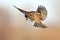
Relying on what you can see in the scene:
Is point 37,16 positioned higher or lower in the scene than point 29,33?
higher

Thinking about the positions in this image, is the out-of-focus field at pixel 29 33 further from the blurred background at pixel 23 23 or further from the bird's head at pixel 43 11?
the bird's head at pixel 43 11

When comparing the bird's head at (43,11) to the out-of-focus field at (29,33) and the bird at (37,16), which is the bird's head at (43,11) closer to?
the bird at (37,16)

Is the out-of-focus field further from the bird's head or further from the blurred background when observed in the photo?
the bird's head

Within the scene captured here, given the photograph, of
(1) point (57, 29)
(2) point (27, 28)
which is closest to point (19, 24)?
(2) point (27, 28)

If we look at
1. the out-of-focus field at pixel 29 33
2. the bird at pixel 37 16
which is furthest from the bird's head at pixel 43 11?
the out-of-focus field at pixel 29 33

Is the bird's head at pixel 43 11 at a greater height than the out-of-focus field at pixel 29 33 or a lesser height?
greater

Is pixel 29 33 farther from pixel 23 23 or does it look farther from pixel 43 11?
pixel 43 11

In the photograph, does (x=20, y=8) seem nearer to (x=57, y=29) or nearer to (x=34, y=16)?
(x=34, y=16)

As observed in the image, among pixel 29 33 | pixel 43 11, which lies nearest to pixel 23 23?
pixel 29 33
